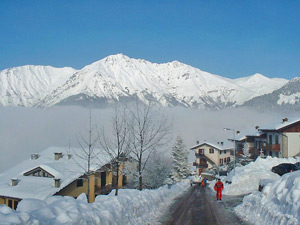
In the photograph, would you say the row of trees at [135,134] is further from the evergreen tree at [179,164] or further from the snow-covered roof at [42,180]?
the evergreen tree at [179,164]

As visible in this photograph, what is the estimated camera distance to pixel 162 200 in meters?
18.8

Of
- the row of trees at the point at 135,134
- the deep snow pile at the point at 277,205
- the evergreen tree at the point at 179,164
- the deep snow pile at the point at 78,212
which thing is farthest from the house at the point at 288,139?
the deep snow pile at the point at 78,212

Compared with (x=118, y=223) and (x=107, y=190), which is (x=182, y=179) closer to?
(x=107, y=190)

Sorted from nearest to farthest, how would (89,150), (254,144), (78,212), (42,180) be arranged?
(78,212), (89,150), (42,180), (254,144)

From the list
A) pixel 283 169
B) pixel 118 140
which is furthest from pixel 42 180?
pixel 283 169

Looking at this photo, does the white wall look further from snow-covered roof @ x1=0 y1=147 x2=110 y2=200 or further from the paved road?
the paved road

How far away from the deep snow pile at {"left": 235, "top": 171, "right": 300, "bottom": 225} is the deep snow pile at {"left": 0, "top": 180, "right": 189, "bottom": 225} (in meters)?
4.16

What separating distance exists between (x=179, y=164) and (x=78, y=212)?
5259 centimetres

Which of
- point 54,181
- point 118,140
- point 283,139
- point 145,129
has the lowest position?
point 54,181

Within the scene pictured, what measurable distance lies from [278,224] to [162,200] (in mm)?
8995

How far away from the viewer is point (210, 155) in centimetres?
8494

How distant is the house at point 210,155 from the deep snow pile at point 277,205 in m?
70.4

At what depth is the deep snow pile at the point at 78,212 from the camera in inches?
290

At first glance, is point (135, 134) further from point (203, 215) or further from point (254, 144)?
point (254, 144)
